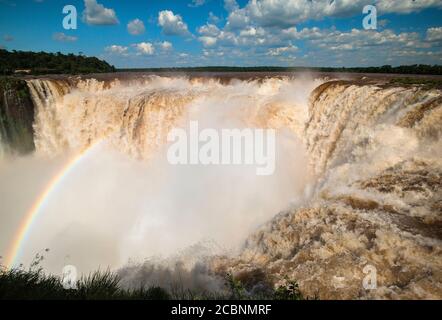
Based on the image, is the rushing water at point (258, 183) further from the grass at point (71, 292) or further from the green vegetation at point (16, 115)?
the grass at point (71, 292)

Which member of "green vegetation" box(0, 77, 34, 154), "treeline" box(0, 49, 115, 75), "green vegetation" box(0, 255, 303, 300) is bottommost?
"green vegetation" box(0, 255, 303, 300)

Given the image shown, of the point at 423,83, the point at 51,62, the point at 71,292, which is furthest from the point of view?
the point at 51,62

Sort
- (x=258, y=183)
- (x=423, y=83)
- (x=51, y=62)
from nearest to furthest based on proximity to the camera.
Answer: (x=423, y=83)
(x=258, y=183)
(x=51, y=62)

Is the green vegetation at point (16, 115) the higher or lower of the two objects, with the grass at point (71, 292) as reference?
higher

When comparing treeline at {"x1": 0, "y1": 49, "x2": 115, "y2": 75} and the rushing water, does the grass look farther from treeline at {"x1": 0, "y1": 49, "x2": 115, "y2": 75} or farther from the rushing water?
treeline at {"x1": 0, "y1": 49, "x2": 115, "y2": 75}

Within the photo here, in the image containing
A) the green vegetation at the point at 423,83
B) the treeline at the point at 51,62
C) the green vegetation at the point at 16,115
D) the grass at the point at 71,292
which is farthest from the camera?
the treeline at the point at 51,62

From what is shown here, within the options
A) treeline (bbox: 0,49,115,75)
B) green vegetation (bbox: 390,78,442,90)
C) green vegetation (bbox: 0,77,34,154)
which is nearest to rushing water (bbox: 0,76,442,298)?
green vegetation (bbox: 0,77,34,154)

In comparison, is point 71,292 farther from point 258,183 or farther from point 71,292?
point 258,183

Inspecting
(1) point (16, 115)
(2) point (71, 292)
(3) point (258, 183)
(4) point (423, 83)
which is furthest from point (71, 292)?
(1) point (16, 115)

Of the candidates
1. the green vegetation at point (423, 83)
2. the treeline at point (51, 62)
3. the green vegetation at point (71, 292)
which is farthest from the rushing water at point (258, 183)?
the treeline at point (51, 62)
